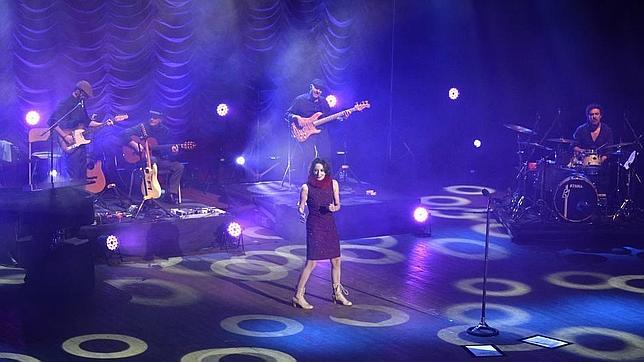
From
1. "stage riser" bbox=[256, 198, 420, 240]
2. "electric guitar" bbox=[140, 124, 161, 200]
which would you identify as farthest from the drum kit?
"electric guitar" bbox=[140, 124, 161, 200]

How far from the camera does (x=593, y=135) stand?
14.6 metres

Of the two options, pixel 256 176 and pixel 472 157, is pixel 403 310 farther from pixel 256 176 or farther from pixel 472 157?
pixel 472 157

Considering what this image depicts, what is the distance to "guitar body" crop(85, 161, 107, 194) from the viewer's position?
14020 millimetres

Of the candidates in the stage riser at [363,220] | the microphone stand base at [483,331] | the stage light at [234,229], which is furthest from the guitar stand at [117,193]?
the microphone stand base at [483,331]

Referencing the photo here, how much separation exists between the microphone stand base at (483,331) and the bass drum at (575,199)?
206 inches

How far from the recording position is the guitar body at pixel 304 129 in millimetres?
15062

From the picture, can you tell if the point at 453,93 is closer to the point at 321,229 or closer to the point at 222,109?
the point at 222,109

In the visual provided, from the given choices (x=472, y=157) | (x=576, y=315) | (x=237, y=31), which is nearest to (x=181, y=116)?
(x=237, y=31)

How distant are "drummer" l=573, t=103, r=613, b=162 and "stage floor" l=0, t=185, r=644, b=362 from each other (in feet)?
5.37

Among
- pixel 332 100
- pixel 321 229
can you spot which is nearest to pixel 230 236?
pixel 321 229

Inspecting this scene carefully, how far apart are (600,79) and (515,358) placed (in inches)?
467

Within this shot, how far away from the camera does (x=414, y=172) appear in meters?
20.9

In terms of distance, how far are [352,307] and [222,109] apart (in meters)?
8.39

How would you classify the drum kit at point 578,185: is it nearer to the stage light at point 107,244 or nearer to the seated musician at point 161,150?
the seated musician at point 161,150
